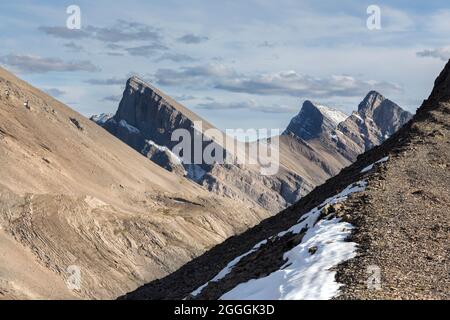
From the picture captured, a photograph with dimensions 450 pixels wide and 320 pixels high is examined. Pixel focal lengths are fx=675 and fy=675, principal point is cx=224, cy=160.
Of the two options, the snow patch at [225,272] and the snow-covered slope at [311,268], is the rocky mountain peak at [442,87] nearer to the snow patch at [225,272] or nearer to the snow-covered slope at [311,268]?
the snow patch at [225,272]

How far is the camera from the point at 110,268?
288 ft

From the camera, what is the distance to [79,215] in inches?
3637

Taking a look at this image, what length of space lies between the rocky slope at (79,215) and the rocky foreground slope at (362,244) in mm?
36589

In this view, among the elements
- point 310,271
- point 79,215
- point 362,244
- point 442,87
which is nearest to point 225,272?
point 362,244

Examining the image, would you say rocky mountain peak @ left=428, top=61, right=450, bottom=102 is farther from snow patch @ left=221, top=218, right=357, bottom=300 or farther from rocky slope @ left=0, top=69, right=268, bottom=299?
rocky slope @ left=0, top=69, right=268, bottom=299

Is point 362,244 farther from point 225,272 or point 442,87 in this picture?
point 442,87

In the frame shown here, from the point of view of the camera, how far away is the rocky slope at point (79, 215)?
3191 inches

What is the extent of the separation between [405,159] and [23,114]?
83.8 meters

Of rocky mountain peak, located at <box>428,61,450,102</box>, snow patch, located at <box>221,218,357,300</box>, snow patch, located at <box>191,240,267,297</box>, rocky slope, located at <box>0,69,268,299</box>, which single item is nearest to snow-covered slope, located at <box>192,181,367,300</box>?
snow patch, located at <box>221,218,357,300</box>

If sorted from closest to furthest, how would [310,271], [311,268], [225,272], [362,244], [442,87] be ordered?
[310,271]
[311,268]
[362,244]
[225,272]
[442,87]

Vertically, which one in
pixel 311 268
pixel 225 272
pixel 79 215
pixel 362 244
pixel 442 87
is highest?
pixel 442 87

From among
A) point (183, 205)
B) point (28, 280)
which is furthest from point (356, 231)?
point (183, 205)

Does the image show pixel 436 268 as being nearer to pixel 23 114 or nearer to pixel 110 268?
pixel 110 268

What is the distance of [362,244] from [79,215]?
235 ft
